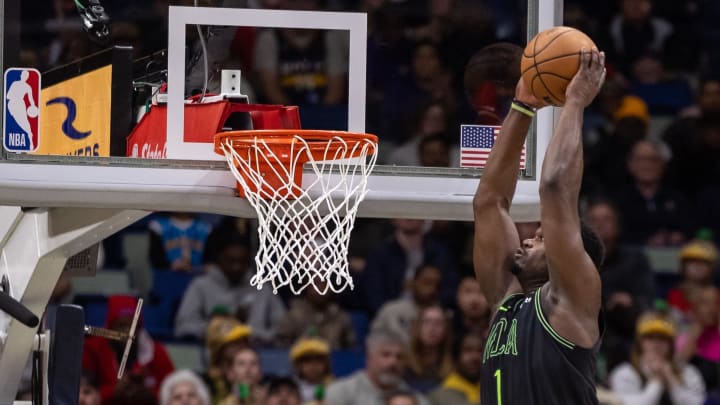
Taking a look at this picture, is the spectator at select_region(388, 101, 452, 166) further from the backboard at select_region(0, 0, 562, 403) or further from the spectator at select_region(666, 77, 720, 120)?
the spectator at select_region(666, 77, 720, 120)

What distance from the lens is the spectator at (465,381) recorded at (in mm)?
7270

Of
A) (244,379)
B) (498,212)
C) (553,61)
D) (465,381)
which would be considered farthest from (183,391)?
(553,61)

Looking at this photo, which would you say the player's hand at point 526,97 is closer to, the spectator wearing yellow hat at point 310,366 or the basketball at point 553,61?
the basketball at point 553,61

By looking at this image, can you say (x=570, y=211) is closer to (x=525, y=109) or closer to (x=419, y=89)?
(x=525, y=109)

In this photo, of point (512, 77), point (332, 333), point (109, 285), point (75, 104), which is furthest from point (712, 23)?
point (75, 104)

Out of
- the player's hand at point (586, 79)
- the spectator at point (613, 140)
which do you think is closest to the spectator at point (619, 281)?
the spectator at point (613, 140)

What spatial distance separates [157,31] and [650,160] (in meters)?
5.00

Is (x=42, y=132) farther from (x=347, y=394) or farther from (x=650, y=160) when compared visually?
(x=650, y=160)

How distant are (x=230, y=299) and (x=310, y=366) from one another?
27.7 inches

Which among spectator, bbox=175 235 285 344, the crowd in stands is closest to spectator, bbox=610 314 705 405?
the crowd in stands

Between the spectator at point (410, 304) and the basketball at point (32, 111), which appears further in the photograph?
the spectator at point (410, 304)

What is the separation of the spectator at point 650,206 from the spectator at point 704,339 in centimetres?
71

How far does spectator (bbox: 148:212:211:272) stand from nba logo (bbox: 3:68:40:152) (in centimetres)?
385

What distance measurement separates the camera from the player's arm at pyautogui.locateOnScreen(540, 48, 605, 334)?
3.53 m
